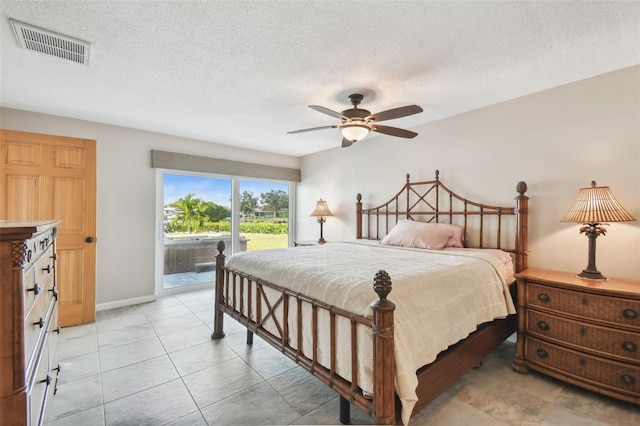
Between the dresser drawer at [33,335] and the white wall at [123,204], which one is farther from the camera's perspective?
the white wall at [123,204]

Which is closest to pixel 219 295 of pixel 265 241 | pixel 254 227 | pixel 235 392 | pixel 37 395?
pixel 235 392

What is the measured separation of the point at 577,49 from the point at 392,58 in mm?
1318

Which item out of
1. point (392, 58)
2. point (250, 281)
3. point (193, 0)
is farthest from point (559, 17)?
point (250, 281)

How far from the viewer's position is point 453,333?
181cm

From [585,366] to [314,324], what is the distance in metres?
2.02

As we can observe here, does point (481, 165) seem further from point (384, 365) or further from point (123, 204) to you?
point (123, 204)

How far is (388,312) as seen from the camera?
138cm

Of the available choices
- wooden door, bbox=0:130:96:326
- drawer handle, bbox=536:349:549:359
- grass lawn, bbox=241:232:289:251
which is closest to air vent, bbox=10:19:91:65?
wooden door, bbox=0:130:96:326

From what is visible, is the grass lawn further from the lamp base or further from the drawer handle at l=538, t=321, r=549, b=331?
the lamp base

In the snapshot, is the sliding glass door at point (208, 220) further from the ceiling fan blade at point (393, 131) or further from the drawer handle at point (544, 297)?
the drawer handle at point (544, 297)

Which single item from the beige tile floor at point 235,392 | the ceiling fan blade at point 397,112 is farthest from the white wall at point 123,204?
the ceiling fan blade at point 397,112

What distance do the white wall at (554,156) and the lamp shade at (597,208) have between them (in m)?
0.32

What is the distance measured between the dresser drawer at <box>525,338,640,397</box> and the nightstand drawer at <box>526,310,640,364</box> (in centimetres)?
6

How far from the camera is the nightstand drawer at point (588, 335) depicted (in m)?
1.91
